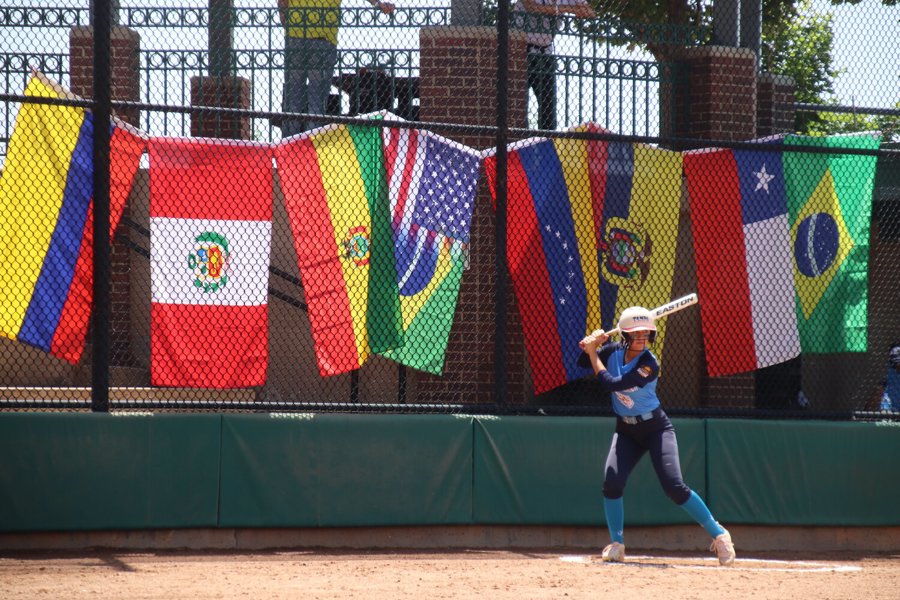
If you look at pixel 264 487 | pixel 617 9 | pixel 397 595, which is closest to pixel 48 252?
pixel 264 487

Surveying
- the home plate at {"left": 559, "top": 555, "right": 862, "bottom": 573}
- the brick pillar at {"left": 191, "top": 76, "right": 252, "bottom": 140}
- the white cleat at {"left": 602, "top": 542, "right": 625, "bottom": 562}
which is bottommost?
the home plate at {"left": 559, "top": 555, "right": 862, "bottom": 573}

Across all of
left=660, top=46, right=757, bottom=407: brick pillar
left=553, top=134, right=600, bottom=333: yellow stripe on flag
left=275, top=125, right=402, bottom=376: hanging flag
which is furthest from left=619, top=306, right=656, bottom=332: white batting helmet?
left=660, top=46, right=757, bottom=407: brick pillar

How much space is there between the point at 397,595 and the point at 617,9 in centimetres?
1286

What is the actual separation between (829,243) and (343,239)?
421 centimetres

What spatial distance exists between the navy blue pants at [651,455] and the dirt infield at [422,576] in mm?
548

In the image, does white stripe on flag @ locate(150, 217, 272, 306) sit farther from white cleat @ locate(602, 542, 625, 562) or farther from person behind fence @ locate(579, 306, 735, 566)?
white cleat @ locate(602, 542, 625, 562)

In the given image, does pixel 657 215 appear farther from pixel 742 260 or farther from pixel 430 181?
pixel 430 181

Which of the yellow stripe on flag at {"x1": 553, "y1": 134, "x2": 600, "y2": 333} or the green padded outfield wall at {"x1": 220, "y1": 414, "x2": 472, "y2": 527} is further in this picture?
the yellow stripe on flag at {"x1": 553, "y1": 134, "x2": 600, "y2": 333}

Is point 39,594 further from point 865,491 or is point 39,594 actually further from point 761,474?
point 865,491

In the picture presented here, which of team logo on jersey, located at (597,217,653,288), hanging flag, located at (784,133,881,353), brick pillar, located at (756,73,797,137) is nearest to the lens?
team logo on jersey, located at (597,217,653,288)

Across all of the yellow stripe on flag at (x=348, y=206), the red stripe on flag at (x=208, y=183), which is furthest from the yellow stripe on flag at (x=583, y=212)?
the red stripe on flag at (x=208, y=183)

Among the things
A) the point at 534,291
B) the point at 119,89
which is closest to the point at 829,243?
the point at 534,291

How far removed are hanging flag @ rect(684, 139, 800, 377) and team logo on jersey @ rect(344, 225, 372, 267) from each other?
287 centimetres

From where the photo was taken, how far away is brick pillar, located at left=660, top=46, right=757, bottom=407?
38.2 ft
